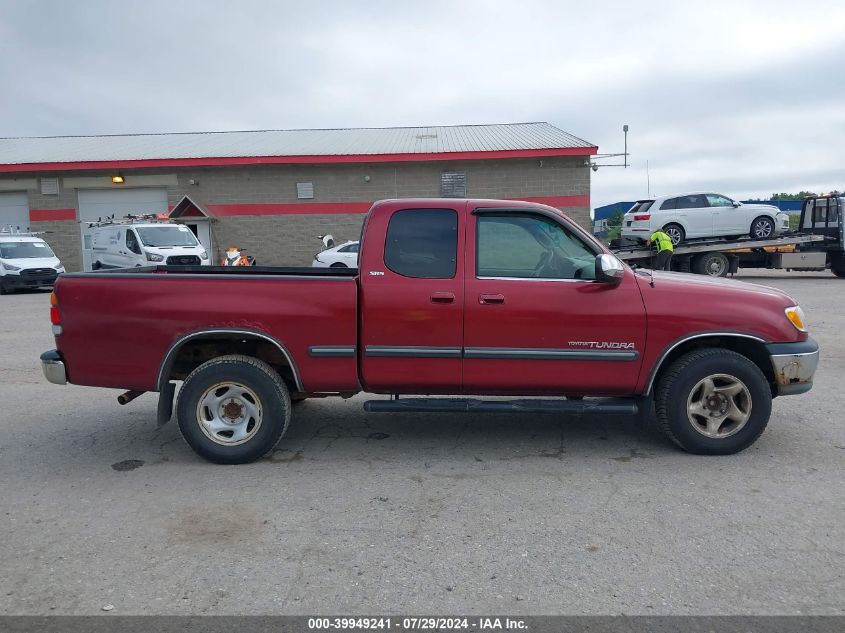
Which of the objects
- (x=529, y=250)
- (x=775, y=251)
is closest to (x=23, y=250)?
(x=529, y=250)

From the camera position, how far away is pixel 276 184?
26625 millimetres

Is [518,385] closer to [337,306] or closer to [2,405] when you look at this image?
[337,306]

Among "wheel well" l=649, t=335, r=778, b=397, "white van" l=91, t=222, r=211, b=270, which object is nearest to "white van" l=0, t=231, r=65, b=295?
"white van" l=91, t=222, r=211, b=270

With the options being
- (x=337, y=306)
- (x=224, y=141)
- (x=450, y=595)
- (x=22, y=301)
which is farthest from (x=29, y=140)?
(x=450, y=595)

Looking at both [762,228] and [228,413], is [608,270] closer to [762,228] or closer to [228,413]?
[228,413]

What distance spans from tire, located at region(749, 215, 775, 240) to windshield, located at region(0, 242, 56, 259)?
22.5 m

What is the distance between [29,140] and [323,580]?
3726 centimetres

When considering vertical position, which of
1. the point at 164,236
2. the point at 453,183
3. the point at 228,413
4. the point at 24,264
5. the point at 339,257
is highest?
the point at 453,183

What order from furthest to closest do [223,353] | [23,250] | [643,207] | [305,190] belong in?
[305,190] < [23,250] < [643,207] < [223,353]

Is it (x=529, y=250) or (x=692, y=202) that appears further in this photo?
(x=692, y=202)

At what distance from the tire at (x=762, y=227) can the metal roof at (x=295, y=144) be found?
674 cm

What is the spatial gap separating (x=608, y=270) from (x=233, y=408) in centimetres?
283

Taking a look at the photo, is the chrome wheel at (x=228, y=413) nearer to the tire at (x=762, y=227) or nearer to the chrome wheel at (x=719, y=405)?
the chrome wheel at (x=719, y=405)

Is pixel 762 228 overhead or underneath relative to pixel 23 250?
overhead
